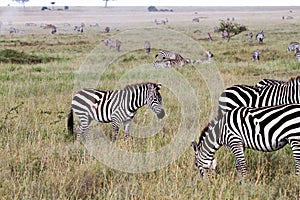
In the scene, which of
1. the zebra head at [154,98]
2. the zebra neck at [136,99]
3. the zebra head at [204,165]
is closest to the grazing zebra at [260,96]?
the zebra head at [154,98]

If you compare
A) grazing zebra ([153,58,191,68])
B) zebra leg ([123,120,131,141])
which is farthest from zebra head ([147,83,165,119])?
grazing zebra ([153,58,191,68])

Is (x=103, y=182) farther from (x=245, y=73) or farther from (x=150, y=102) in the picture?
(x=245, y=73)

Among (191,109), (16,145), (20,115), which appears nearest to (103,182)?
(16,145)

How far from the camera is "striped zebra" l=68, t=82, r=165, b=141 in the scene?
6.99 m

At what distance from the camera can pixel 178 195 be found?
14.5 feet

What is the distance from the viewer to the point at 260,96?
7.02 m

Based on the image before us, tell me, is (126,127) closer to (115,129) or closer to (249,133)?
(115,129)

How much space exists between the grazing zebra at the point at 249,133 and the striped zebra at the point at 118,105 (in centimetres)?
197

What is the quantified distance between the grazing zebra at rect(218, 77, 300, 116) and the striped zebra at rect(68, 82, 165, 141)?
101 cm

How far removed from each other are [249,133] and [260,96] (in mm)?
2162

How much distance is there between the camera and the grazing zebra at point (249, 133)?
15.8 feet

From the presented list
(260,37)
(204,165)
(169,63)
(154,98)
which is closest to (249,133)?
(204,165)

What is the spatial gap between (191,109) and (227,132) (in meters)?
4.08

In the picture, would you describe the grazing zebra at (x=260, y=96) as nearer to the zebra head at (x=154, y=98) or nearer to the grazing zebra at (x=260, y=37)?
the zebra head at (x=154, y=98)
